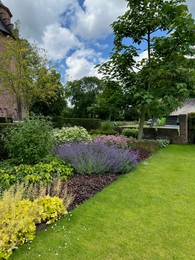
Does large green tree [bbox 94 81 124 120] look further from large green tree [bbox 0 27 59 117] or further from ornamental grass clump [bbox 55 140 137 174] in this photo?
large green tree [bbox 0 27 59 117]

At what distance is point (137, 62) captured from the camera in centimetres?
1045

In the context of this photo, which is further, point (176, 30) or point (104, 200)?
point (176, 30)

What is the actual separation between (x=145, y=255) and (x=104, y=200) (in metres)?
1.51

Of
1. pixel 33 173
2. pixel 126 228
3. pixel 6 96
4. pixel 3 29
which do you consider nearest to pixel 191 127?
pixel 33 173

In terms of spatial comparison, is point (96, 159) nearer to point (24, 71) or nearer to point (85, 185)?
point (85, 185)

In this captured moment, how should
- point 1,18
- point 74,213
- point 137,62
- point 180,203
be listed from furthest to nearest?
point 1,18, point 137,62, point 180,203, point 74,213

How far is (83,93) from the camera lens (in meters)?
49.0

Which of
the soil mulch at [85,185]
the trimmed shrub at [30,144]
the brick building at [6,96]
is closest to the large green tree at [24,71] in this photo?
the brick building at [6,96]

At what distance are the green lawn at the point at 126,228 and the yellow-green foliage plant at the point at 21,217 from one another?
139 millimetres

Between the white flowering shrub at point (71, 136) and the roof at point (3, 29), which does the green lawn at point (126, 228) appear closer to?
the white flowering shrub at point (71, 136)

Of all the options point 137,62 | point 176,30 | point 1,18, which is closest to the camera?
point 176,30

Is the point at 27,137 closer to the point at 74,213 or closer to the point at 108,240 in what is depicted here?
the point at 74,213

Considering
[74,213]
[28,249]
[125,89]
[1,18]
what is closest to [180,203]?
[74,213]

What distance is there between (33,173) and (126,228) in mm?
2319
